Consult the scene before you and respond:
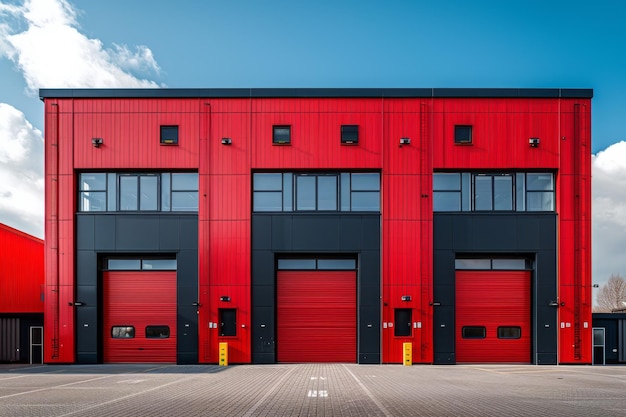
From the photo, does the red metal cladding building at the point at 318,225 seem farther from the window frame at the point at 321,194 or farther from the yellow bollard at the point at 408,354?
the yellow bollard at the point at 408,354

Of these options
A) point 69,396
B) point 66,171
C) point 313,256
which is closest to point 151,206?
point 66,171

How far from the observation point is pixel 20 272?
3192 cm

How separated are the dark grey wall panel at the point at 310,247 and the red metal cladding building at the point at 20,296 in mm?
11193

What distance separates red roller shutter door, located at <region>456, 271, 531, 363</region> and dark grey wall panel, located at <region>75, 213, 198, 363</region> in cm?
1309

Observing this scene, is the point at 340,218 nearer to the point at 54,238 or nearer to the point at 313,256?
the point at 313,256

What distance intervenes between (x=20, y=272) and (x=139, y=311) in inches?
390

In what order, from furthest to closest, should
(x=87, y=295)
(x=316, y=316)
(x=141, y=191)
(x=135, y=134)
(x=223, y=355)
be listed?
(x=141, y=191) < (x=135, y=134) < (x=316, y=316) < (x=87, y=295) < (x=223, y=355)

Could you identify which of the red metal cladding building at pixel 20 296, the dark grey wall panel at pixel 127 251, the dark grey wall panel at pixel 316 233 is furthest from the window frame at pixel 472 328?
the red metal cladding building at pixel 20 296

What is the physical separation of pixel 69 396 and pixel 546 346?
2136 cm

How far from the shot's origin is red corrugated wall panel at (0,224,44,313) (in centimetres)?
3028

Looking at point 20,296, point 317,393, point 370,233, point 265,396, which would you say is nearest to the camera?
point 265,396

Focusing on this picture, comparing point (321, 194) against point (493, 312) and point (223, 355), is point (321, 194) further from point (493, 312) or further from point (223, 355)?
point (493, 312)

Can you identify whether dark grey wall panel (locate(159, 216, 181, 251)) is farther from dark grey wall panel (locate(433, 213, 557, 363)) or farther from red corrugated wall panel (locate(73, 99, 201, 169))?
dark grey wall panel (locate(433, 213, 557, 363))

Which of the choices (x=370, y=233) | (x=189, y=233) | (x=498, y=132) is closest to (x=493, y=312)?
(x=370, y=233)
